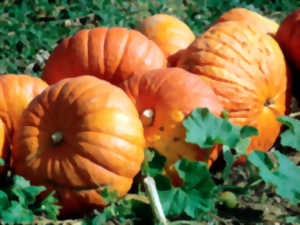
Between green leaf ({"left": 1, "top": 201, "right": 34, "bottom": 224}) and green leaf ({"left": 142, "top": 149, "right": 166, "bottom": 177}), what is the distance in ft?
2.01

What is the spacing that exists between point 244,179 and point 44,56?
235 cm

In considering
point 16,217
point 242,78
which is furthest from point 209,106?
point 16,217

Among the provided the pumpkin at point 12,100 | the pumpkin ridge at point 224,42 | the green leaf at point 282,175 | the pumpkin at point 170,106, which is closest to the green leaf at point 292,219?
the green leaf at point 282,175

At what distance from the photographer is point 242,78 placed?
2982mm

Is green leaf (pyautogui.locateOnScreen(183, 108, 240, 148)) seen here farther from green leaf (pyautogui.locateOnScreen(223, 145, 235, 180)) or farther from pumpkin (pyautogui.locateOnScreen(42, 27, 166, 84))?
pumpkin (pyautogui.locateOnScreen(42, 27, 166, 84))

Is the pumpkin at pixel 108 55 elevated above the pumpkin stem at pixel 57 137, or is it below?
above

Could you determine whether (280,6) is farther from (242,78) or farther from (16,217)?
(16,217)

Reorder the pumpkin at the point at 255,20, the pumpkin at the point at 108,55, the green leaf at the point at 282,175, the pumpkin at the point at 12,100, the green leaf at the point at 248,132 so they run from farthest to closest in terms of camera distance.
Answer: the pumpkin at the point at 255,20, the pumpkin at the point at 108,55, the pumpkin at the point at 12,100, the green leaf at the point at 248,132, the green leaf at the point at 282,175

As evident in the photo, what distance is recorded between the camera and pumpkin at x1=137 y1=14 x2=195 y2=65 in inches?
152

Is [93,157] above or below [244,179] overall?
above

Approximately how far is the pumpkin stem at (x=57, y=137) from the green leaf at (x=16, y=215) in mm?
399

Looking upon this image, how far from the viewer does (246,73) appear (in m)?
3.00

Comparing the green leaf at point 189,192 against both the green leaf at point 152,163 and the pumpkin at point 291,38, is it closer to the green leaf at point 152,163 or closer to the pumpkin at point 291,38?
the green leaf at point 152,163

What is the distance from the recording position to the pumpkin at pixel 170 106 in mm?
2631
